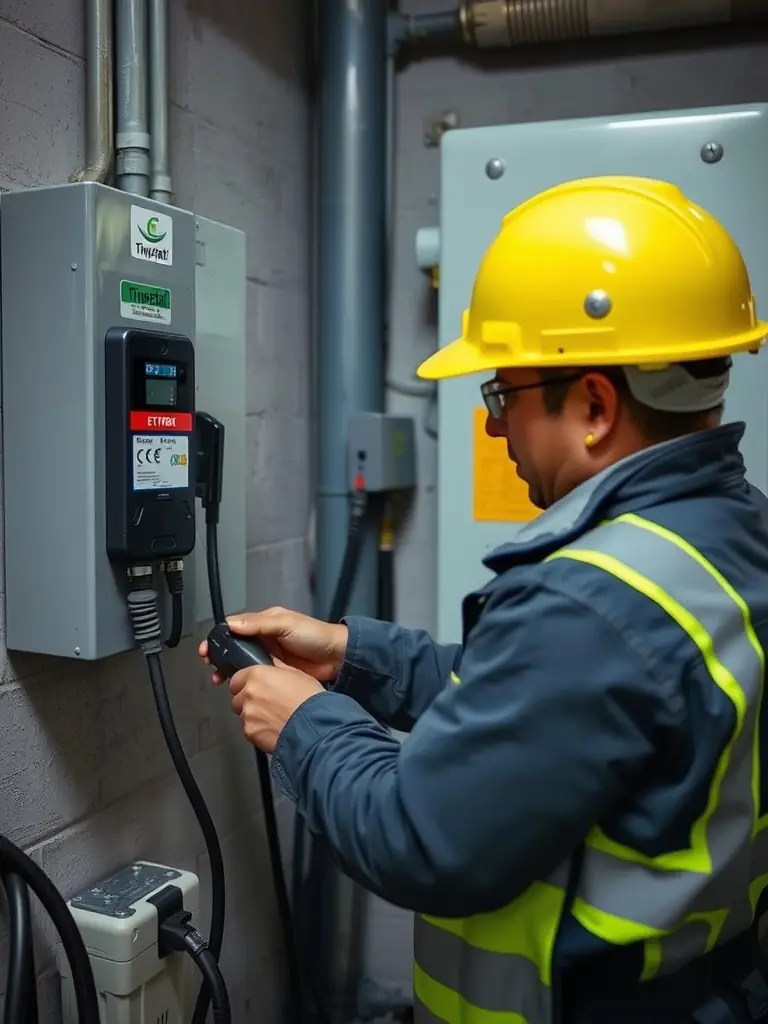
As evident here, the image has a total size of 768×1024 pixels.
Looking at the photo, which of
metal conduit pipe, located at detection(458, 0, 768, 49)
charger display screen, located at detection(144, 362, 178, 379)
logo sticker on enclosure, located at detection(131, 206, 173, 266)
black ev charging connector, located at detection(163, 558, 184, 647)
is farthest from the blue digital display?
metal conduit pipe, located at detection(458, 0, 768, 49)

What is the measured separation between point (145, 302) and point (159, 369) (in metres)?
0.08

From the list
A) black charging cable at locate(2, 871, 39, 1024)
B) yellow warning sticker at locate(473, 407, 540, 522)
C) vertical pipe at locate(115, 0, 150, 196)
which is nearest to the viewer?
black charging cable at locate(2, 871, 39, 1024)

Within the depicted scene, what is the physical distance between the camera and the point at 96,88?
1.19m

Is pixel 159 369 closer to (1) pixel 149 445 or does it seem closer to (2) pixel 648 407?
(1) pixel 149 445

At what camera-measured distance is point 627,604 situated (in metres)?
0.76

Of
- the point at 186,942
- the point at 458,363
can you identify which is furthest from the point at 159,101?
the point at 186,942

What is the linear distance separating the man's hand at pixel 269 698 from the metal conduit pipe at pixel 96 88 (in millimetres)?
666

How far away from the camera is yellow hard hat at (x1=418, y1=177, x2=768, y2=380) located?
853 millimetres

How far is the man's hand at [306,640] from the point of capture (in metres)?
1.14

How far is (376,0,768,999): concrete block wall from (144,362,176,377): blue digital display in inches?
31.7

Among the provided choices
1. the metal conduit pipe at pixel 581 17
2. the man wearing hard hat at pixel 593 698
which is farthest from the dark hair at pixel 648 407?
the metal conduit pipe at pixel 581 17

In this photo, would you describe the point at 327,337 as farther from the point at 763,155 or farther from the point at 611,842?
the point at 611,842

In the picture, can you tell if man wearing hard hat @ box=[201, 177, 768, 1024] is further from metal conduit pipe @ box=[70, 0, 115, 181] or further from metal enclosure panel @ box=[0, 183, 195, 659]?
metal conduit pipe @ box=[70, 0, 115, 181]

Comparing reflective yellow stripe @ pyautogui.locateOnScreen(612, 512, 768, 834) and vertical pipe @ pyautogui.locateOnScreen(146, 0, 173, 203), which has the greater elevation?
vertical pipe @ pyautogui.locateOnScreen(146, 0, 173, 203)
